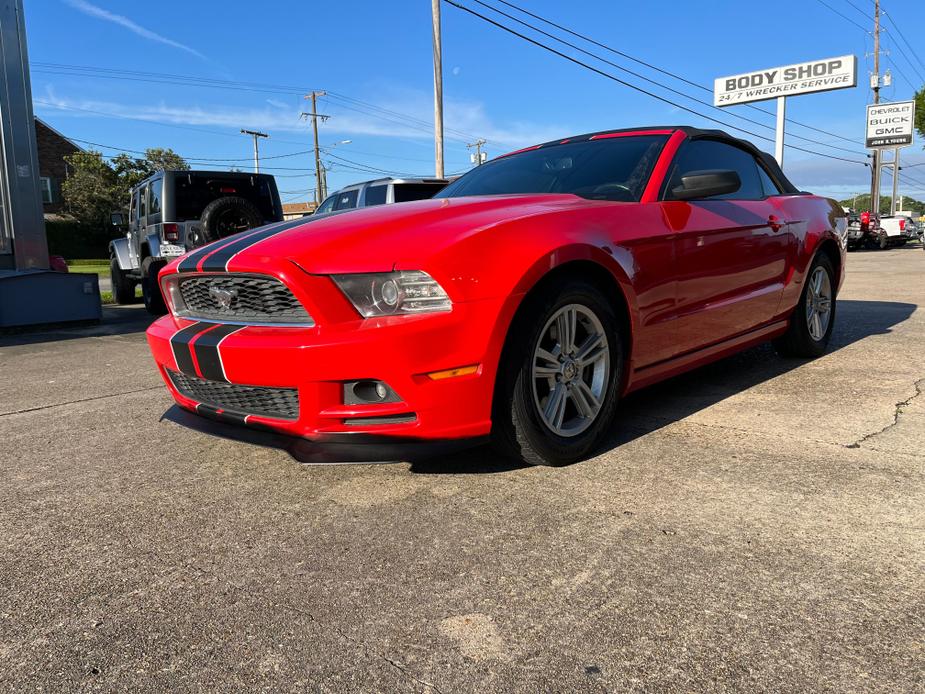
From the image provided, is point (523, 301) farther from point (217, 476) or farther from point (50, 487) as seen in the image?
point (50, 487)

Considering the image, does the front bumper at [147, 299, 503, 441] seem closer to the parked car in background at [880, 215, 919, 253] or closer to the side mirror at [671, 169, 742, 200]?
the side mirror at [671, 169, 742, 200]

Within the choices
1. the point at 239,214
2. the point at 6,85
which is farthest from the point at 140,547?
the point at 6,85

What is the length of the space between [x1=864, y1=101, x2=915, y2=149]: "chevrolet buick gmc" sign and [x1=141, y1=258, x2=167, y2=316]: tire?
43.2 metres

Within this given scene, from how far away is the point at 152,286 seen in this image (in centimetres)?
980

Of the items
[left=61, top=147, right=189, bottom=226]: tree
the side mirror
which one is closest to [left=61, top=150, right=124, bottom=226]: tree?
[left=61, top=147, right=189, bottom=226]: tree

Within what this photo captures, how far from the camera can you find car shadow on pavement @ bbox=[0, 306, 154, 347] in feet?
25.1

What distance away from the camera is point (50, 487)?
9.27 ft

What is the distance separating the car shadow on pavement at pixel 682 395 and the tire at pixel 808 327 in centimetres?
9

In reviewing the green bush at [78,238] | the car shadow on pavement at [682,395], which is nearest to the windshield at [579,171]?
the car shadow on pavement at [682,395]

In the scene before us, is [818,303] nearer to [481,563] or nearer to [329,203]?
[481,563]

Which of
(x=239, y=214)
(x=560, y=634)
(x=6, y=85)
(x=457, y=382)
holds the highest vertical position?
(x=6, y=85)

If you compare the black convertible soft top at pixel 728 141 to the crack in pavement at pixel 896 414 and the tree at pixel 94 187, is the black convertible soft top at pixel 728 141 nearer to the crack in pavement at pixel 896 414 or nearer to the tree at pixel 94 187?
the crack in pavement at pixel 896 414

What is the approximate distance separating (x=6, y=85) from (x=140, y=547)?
898 cm

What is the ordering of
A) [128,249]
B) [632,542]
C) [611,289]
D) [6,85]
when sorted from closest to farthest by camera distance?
[632,542] < [611,289] < [6,85] < [128,249]
